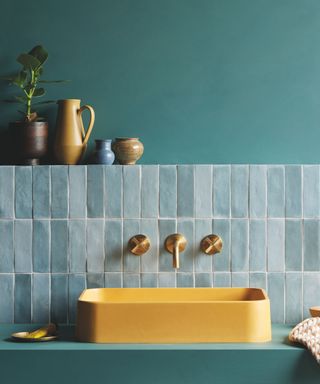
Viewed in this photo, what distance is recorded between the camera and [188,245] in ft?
8.45

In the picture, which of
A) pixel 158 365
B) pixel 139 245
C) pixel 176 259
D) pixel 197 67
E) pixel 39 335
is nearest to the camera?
pixel 158 365

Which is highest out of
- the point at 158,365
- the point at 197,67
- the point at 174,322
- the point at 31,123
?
the point at 197,67

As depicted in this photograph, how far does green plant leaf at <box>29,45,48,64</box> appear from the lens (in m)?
2.54

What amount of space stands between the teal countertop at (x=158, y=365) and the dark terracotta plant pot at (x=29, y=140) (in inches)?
29.1

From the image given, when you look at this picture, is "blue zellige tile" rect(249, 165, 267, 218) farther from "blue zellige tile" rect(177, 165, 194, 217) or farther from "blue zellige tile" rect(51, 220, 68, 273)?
"blue zellige tile" rect(51, 220, 68, 273)

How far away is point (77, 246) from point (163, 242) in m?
0.31

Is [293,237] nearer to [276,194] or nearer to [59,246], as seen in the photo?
[276,194]

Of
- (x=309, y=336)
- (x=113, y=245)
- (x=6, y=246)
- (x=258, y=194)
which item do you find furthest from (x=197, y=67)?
(x=309, y=336)

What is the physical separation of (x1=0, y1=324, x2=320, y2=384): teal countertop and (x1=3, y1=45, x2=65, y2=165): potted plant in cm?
75

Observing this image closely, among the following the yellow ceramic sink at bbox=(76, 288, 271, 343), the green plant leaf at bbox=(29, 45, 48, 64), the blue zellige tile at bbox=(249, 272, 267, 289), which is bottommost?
the yellow ceramic sink at bbox=(76, 288, 271, 343)

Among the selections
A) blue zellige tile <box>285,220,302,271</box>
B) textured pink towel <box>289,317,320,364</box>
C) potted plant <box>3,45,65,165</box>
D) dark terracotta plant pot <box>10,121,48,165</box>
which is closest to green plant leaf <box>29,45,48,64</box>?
potted plant <box>3,45,65,165</box>

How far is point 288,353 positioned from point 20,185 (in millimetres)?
1103

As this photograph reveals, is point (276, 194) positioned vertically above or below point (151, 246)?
above

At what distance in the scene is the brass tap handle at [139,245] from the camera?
8.31ft
